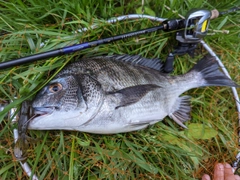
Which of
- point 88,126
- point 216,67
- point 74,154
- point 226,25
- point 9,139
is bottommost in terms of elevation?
point 74,154

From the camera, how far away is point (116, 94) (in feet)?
6.33

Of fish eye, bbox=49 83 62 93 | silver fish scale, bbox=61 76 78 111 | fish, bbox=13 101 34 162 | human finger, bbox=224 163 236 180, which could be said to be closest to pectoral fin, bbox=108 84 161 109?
silver fish scale, bbox=61 76 78 111

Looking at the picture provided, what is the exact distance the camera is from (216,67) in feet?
7.95

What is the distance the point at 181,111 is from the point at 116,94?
2.77ft

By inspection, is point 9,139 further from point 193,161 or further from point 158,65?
point 193,161

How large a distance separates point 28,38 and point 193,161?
1.99m

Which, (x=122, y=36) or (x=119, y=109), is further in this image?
(x=122, y=36)

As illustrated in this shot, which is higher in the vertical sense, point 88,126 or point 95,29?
point 95,29

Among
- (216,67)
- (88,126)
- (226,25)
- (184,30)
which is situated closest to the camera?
(88,126)

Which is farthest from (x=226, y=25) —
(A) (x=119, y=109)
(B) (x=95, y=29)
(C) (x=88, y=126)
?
(C) (x=88, y=126)

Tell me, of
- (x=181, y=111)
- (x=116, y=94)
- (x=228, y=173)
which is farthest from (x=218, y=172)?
(x=116, y=94)

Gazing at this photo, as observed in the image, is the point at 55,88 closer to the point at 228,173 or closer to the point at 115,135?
the point at 115,135

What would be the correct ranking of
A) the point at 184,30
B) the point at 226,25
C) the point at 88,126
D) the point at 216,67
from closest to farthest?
the point at 88,126
the point at 184,30
the point at 216,67
the point at 226,25

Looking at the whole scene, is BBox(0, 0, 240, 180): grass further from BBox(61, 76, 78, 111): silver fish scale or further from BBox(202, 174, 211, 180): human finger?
BBox(61, 76, 78, 111): silver fish scale
